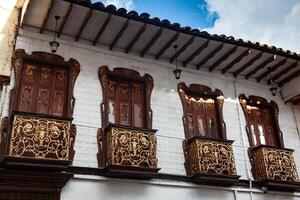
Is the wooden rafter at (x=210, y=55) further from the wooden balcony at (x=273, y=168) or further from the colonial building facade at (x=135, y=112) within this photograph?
the wooden balcony at (x=273, y=168)

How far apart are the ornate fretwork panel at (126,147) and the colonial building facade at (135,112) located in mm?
23

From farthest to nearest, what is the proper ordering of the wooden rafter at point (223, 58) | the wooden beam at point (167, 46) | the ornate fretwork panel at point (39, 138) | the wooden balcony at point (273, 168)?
1. the wooden rafter at point (223, 58)
2. the wooden balcony at point (273, 168)
3. the wooden beam at point (167, 46)
4. the ornate fretwork panel at point (39, 138)

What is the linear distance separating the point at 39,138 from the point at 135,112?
263 cm

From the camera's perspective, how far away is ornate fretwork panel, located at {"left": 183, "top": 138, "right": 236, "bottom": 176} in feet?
30.8

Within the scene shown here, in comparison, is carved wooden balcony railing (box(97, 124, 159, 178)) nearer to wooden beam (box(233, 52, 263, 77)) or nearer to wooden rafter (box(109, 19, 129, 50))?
wooden rafter (box(109, 19, 129, 50))

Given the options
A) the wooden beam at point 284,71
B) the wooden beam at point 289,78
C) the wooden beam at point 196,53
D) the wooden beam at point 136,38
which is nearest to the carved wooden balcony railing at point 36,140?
the wooden beam at point 136,38

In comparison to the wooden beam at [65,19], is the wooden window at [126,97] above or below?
below

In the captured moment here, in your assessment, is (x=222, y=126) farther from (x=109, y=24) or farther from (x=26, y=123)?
(x=26, y=123)

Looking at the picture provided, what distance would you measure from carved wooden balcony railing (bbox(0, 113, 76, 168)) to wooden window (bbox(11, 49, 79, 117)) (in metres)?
0.58

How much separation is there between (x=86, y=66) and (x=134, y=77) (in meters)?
1.24

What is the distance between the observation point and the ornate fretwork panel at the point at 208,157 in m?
9.38

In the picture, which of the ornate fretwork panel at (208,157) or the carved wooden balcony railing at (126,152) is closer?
the carved wooden balcony railing at (126,152)

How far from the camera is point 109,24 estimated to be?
9305 mm

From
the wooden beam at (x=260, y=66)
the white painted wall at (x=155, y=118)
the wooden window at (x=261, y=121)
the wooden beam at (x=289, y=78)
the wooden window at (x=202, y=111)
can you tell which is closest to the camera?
the white painted wall at (x=155, y=118)
